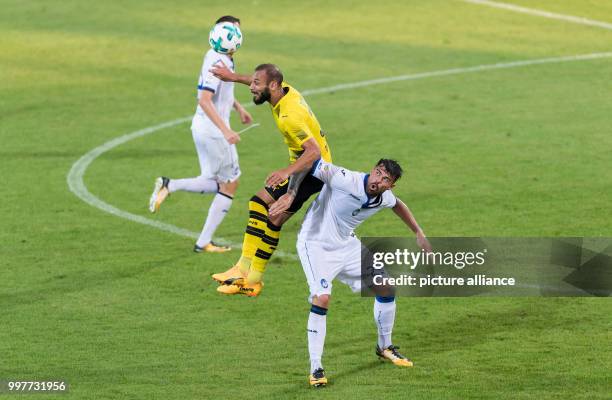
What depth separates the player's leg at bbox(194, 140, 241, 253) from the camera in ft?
53.7

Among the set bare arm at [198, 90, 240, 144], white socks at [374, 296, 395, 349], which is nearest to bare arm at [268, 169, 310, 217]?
white socks at [374, 296, 395, 349]

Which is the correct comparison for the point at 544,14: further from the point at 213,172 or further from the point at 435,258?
the point at 213,172

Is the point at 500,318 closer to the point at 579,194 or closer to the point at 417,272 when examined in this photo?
the point at 417,272

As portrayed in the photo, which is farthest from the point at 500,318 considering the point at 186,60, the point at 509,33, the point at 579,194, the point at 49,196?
the point at 509,33

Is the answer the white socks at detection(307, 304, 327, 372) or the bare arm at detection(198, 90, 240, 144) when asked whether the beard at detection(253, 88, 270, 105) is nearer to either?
the bare arm at detection(198, 90, 240, 144)

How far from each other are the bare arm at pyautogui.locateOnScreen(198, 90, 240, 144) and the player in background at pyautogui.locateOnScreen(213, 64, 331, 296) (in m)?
1.02

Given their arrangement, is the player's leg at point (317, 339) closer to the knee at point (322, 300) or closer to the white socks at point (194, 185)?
the knee at point (322, 300)

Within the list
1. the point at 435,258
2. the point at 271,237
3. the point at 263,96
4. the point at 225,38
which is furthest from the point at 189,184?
the point at 263,96

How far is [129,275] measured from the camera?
50.5 feet

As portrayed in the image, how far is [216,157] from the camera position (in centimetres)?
1638

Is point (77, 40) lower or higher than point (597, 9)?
lower

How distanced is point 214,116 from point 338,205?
381 cm

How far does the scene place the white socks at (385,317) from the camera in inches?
488

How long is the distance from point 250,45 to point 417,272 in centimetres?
1407
